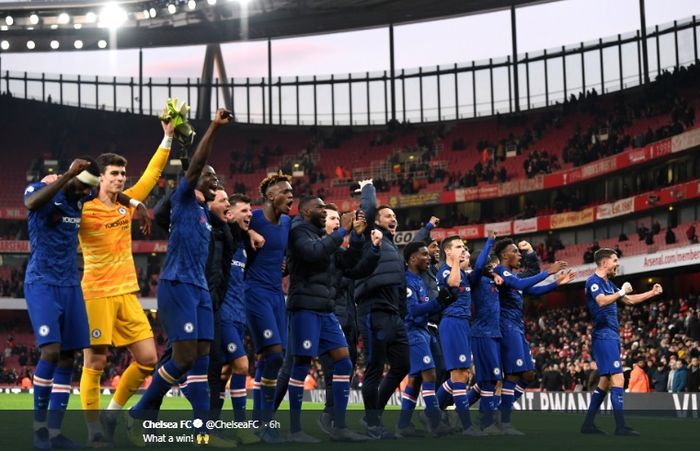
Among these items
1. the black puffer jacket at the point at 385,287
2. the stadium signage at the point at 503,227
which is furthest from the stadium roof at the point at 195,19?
the black puffer jacket at the point at 385,287

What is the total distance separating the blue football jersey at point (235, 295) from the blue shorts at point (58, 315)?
1554mm

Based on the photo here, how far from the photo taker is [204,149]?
902 centimetres

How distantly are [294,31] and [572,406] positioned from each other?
120ft

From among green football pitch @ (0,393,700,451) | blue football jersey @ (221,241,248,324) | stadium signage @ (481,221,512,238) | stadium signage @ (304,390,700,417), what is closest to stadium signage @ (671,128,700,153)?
stadium signage @ (481,221,512,238)

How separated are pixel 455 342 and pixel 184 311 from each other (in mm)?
4494

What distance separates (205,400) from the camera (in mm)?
9477

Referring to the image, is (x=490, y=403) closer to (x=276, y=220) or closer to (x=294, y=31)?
(x=276, y=220)

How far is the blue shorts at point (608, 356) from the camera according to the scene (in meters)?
13.7

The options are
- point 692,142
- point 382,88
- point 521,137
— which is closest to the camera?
point 692,142

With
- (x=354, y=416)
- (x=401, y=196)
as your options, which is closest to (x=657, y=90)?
(x=401, y=196)

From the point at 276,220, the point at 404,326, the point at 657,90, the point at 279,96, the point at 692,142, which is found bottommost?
the point at 404,326

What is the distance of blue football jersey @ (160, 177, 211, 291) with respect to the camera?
9.41 meters

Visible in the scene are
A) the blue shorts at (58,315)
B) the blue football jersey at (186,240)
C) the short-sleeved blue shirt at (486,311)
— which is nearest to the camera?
the blue shorts at (58,315)

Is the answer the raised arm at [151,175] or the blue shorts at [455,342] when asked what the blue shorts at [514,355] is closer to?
the blue shorts at [455,342]
